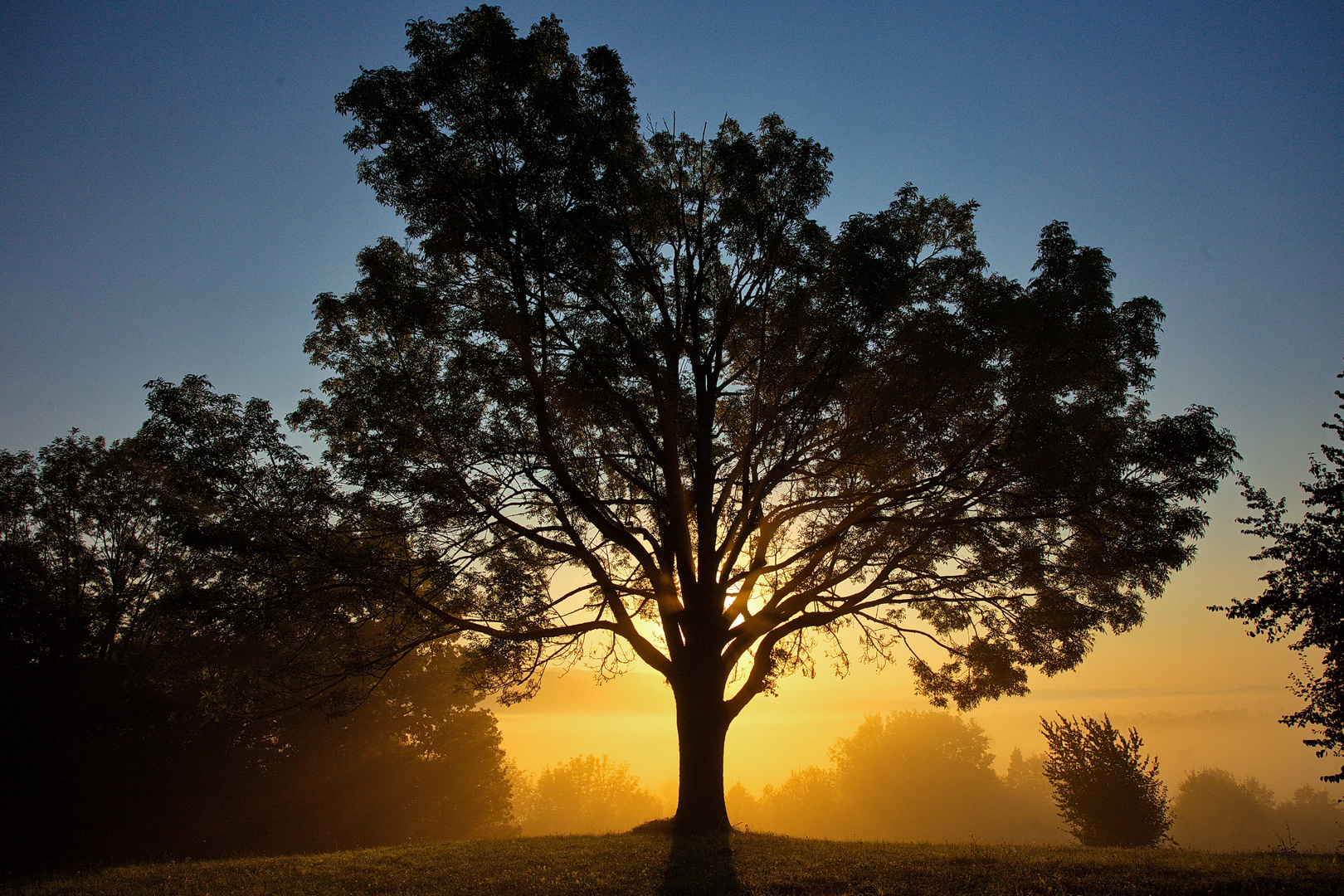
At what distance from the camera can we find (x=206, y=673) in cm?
2567

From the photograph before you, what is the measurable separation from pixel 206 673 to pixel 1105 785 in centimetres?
4275

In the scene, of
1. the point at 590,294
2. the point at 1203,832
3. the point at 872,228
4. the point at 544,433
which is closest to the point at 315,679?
the point at 544,433

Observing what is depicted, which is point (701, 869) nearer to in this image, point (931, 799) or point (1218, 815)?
point (931, 799)

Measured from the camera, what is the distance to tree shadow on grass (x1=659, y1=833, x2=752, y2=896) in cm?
777

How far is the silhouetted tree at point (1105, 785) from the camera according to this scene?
31281 mm

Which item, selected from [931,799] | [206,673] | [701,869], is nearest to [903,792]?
[931,799]

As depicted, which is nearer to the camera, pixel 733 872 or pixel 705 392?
pixel 733 872

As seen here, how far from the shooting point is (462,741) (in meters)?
40.5

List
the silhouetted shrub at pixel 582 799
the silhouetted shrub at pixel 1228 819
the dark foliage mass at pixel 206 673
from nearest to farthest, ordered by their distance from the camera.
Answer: the dark foliage mass at pixel 206 673 < the silhouetted shrub at pixel 1228 819 < the silhouetted shrub at pixel 582 799

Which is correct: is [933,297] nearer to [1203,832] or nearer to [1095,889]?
[1095,889]

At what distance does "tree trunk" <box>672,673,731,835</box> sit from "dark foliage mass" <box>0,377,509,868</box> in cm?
582

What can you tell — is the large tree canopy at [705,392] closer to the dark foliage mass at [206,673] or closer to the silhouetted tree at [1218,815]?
the dark foliage mass at [206,673]

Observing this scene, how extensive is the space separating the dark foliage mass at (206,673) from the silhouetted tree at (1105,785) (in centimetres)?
3216

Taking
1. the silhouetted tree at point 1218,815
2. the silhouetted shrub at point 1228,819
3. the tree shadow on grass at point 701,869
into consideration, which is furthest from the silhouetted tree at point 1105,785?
the silhouetted tree at point 1218,815
